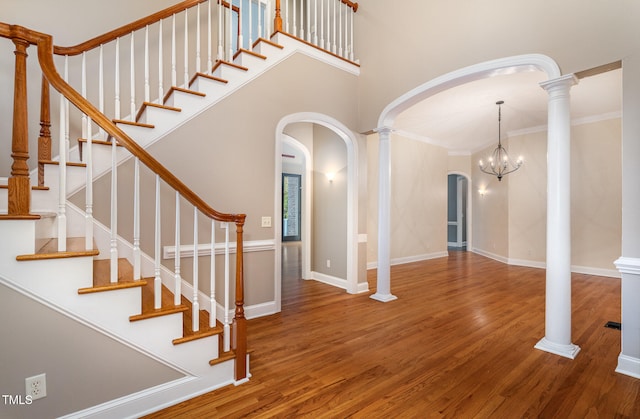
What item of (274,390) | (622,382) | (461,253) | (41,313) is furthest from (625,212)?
(461,253)

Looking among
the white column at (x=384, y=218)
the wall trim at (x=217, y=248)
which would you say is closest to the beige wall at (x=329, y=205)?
the white column at (x=384, y=218)

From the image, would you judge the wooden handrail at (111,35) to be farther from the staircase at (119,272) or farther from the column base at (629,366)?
the column base at (629,366)

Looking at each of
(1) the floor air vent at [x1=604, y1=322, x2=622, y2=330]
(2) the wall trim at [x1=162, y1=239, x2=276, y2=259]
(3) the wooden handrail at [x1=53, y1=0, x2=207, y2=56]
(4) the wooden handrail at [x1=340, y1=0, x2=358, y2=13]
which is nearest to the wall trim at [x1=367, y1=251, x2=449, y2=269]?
(2) the wall trim at [x1=162, y1=239, x2=276, y2=259]

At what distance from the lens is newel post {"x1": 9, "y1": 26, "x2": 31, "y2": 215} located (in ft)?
5.10

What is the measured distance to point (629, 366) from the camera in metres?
2.21

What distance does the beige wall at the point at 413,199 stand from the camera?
603cm

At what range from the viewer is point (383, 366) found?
93.0 inches

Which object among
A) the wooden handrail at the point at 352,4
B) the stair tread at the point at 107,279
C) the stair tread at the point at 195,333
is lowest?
the stair tread at the point at 195,333

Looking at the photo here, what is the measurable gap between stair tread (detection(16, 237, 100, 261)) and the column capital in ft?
11.7

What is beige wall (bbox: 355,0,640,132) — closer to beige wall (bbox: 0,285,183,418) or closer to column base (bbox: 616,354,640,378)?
column base (bbox: 616,354,640,378)

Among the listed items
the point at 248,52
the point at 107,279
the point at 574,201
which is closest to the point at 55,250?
the point at 107,279

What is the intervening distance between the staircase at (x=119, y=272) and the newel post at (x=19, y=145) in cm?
3

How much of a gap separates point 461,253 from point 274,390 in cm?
757

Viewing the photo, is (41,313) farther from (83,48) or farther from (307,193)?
(307,193)
